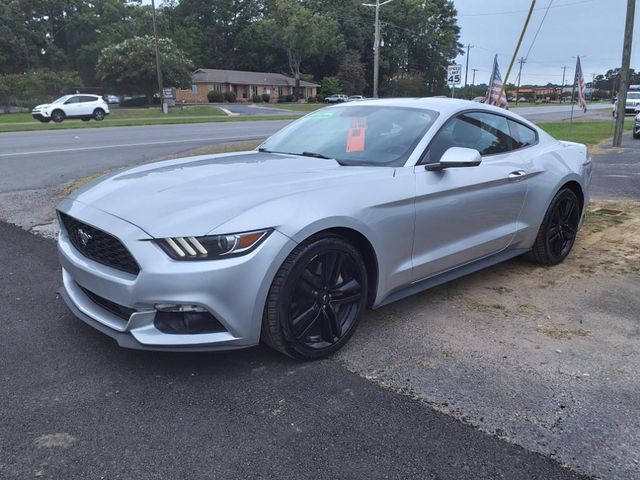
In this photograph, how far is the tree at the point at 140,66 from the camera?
189 feet

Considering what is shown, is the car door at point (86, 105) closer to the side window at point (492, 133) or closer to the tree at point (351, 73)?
the side window at point (492, 133)

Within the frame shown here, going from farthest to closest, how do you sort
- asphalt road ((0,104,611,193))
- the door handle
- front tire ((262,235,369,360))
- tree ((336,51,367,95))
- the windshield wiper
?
tree ((336,51,367,95)) → asphalt road ((0,104,611,193)) → the door handle → the windshield wiper → front tire ((262,235,369,360))

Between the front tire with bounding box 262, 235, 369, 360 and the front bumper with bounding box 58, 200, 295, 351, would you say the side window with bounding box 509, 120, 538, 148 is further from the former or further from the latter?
the front bumper with bounding box 58, 200, 295, 351

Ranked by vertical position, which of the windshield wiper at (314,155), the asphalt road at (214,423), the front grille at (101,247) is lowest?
the asphalt road at (214,423)

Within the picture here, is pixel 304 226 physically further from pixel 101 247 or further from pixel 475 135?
pixel 475 135

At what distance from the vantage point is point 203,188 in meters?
3.29

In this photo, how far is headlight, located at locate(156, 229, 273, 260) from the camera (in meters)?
2.85

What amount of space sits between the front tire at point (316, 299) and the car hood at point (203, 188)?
31 cm

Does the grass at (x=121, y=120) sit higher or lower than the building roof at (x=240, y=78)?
lower

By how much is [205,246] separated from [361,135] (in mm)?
1781

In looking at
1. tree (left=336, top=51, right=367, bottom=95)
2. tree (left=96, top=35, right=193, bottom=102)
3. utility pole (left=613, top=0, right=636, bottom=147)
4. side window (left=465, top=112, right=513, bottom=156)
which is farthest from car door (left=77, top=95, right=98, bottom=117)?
tree (left=336, top=51, right=367, bottom=95)

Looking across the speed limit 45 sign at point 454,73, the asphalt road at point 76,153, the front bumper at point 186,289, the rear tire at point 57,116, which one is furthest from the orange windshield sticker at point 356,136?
the rear tire at point 57,116

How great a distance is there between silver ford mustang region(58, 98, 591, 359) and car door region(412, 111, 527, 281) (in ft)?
0.04

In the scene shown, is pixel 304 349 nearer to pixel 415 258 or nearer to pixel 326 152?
pixel 415 258
